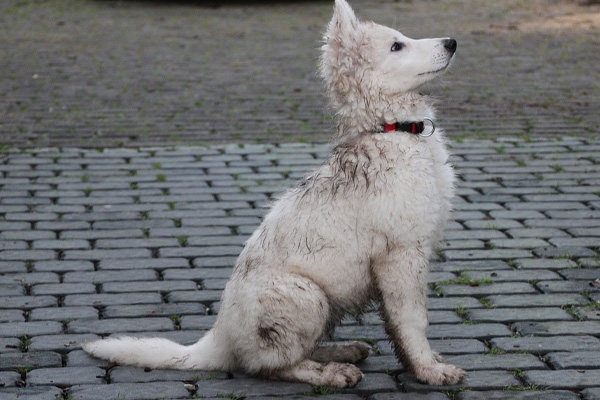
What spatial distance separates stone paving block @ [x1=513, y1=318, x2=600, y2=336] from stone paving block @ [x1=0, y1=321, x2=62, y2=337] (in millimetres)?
2308

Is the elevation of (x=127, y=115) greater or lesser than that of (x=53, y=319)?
lesser

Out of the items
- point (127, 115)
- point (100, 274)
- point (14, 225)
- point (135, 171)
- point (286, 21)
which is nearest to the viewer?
point (100, 274)

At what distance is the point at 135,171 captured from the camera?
8.34m

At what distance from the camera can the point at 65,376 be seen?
14.8 ft

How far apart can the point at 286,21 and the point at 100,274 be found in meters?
12.4

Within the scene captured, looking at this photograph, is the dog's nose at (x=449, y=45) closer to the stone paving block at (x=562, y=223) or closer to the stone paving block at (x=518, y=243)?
the stone paving block at (x=518, y=243)

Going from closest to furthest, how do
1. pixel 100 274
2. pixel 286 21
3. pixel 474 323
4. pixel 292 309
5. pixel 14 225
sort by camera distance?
pixel 292 309 → pixel 474 323 → pixel 100 274 → pixel 14 225 → pixel 286 21

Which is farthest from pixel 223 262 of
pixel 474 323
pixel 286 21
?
pixel 286 21

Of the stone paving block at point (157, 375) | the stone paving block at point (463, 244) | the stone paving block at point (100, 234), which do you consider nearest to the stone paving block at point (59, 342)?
the stone paving block at point (157, 375)

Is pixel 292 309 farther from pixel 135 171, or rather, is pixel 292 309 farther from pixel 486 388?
pixel 135 171

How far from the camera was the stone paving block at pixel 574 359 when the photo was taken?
14.9ft

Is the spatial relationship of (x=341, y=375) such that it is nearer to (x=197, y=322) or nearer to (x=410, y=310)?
(x=410, y=310)

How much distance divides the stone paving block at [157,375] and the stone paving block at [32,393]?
10.2 inches

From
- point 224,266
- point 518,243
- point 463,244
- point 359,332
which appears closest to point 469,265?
point 463,244
